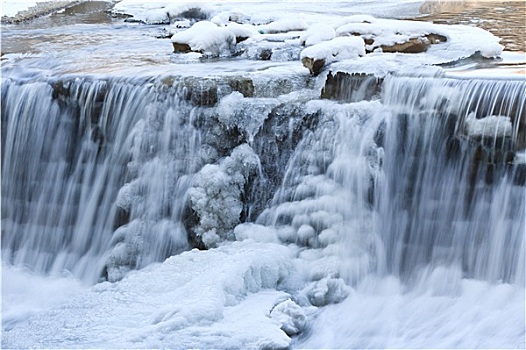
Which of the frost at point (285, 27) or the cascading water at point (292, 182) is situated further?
the frost at point (285, 27)

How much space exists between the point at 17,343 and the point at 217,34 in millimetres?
4722

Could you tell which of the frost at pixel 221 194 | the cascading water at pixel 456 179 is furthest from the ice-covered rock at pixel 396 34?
the frost at pixel 221 194

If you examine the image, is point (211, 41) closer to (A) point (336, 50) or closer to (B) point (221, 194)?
(A) point (336, 50)

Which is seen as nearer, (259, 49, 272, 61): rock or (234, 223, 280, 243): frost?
(234, 223, 280, 243): frost

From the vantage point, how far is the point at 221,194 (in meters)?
5.55

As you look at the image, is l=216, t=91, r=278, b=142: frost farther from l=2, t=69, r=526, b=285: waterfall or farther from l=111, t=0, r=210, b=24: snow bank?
l=111, t=0, r=210, b=24: snow bank

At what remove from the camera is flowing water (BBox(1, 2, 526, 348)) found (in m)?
4.62

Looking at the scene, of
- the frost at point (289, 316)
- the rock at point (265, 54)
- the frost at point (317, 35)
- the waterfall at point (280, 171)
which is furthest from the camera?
the rock at point (265, 54)

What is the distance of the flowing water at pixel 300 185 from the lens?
462 cm

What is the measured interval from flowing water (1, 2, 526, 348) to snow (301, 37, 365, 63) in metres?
0.25

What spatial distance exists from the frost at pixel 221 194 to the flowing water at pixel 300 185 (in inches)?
0.4

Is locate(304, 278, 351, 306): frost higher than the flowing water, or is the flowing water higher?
the flowing water

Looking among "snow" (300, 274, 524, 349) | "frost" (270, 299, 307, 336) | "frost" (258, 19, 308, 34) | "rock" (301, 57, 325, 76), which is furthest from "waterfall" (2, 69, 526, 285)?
"frost" (258, 19, 308, 34)

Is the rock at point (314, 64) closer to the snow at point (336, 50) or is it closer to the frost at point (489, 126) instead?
the snow at point (336, 50)
